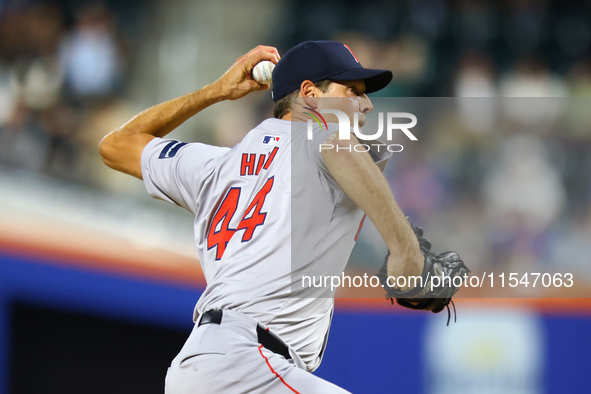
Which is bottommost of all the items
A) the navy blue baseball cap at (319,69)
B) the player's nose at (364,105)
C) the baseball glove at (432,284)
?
the baseball glove at (432,284)

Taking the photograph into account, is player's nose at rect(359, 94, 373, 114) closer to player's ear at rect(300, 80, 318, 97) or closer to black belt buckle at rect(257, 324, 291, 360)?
player's ear at rect(300, 80, 318, 97)

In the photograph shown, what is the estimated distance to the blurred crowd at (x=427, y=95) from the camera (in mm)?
5055

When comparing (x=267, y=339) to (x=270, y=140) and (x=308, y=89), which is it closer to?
(x=270, y=140)

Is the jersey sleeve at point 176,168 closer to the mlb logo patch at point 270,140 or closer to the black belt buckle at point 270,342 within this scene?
the mlb logo patch at point 270,140

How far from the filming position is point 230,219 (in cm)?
211

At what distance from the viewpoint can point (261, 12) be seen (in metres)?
6.11

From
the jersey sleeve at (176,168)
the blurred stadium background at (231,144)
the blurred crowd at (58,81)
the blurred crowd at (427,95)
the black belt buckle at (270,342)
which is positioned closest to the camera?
the black belt buckle at (270,342)

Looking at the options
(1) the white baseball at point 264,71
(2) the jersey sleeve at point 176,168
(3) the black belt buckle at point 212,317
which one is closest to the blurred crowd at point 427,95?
(2) the jersey sleeve at point 176,168

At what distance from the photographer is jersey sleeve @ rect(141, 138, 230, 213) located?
235cm

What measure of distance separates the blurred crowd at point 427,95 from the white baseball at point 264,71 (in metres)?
2.60

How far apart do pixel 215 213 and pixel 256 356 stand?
1.71ft

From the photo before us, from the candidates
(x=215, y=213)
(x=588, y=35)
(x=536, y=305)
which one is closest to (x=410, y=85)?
(x=588, y=35)

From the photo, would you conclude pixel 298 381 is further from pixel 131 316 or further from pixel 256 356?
pixel 131 316

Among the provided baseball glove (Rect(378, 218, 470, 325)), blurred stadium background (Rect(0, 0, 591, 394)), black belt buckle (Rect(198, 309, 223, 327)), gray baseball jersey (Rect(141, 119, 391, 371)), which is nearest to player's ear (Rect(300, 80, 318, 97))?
gray baseball jersey (Rect(141, 119, 391, 371))
